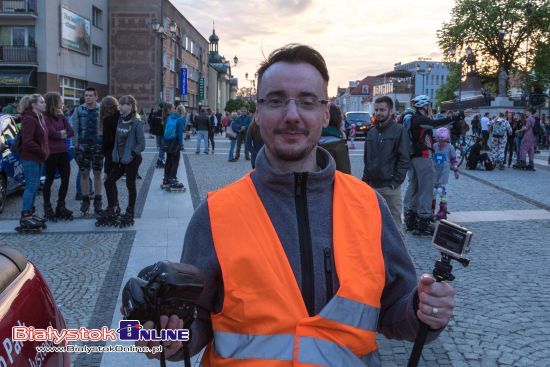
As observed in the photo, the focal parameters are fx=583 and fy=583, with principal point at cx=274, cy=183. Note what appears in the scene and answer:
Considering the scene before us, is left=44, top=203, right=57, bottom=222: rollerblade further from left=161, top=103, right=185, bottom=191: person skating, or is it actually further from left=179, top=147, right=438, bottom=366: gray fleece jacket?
left=179, top=147, right=438, bottom=366: gray fleece jacket

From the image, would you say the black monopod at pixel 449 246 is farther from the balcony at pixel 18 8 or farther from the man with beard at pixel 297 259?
the balcony at pixel 18 8

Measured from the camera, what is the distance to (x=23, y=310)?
80.0 inches

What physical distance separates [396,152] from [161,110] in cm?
1079

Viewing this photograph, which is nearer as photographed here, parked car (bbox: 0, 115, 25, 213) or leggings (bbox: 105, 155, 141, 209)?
leggings (bbox: 105, 155, 141, 209)

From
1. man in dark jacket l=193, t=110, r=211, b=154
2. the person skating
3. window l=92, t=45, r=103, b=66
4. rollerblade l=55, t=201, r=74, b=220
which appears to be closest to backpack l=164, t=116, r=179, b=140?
the person skating

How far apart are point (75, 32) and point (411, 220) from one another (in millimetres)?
34836

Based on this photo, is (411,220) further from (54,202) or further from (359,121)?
(359,121)

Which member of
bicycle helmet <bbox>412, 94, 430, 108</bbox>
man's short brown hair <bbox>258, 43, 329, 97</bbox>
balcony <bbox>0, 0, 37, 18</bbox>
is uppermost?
balcony <bbox>0, 0, 37, 18</bbox>

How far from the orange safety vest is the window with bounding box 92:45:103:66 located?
44.4 m

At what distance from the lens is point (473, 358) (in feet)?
13.5

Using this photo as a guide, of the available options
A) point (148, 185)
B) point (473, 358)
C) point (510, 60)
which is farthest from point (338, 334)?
point (510, 60)

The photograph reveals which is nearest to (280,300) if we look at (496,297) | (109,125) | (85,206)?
(496,297)

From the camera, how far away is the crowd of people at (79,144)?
8.17 metres

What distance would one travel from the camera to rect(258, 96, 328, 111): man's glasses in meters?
1.93
